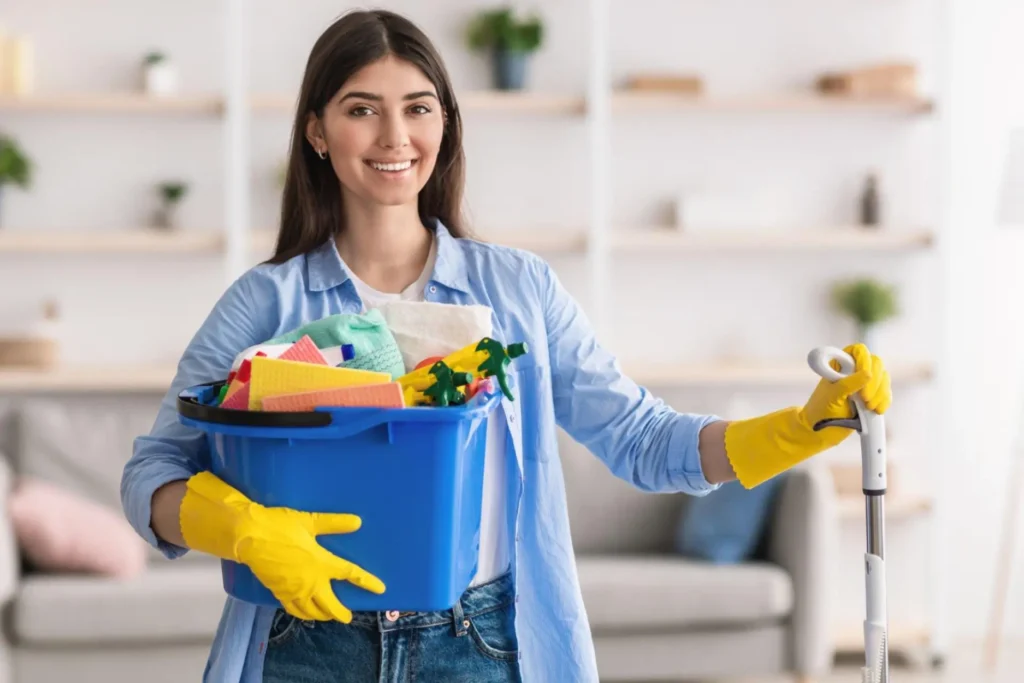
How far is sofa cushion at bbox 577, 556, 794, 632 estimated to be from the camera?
134 inches

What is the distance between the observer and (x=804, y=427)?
52.4 inches

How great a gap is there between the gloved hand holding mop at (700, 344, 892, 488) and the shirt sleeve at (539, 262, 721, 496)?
0.02 meters

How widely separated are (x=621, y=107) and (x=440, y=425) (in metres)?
3.21

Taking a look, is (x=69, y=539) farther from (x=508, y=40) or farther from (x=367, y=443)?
(x=367, y=443)

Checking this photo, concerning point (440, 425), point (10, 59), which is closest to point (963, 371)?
point (10, 59)

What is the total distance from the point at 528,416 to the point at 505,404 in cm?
9

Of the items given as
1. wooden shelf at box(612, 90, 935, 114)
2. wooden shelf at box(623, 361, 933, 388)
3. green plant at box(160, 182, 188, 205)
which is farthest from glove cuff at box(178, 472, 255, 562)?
wooden shelf at box(612, 90, 935, 114)

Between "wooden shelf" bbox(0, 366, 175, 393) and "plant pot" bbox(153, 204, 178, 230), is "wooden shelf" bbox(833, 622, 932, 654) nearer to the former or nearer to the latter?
"wooden shelf" bbox(0, 366, 175, 393)

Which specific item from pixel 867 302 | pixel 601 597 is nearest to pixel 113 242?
pixel 601 597

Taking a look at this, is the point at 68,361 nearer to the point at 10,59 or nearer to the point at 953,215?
the point at 10,59

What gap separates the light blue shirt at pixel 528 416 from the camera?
1.40 m

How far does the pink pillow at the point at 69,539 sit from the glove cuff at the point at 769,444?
8.02 feet

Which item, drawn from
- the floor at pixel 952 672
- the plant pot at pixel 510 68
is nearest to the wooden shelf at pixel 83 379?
the plant pot at pixel 510 68

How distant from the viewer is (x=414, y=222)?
60.9 inches
